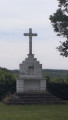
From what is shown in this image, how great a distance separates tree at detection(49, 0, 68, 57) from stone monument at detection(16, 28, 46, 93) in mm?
3573

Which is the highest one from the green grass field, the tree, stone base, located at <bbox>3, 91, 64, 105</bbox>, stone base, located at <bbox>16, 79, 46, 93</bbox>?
the tree

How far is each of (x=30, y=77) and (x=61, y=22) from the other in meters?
5.25

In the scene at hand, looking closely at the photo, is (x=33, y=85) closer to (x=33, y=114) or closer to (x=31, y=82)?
(x=31, y=82)

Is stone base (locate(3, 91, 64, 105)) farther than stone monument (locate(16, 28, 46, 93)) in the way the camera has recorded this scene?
No

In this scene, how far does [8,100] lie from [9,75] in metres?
7.06

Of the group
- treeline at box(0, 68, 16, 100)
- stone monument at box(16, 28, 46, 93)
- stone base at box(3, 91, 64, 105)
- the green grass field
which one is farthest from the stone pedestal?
the green grass field

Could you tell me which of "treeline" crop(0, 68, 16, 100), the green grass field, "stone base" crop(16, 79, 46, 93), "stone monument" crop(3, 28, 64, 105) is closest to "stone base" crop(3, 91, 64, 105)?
"stone monument" crop(3, 28, 64, 105)

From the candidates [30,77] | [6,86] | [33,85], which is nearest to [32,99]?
[30,77]

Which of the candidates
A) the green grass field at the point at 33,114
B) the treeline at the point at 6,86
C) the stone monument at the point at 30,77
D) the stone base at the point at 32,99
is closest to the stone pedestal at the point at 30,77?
the stone monument at the point at 30,77

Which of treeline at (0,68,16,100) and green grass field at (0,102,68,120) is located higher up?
treeline at (0,68,16,100)

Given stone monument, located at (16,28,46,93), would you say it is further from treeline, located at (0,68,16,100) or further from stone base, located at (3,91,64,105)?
treeline, located at (0,68,16,100)

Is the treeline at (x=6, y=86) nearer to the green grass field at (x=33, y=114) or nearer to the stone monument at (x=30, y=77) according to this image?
the stone monument at (x=30, y=77)

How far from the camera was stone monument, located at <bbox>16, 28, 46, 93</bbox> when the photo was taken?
113 ft

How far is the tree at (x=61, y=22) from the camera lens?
31.5 m
